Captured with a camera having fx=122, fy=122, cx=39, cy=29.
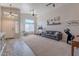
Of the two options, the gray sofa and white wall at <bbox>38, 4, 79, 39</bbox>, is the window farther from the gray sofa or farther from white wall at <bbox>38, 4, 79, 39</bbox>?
the gray sofa

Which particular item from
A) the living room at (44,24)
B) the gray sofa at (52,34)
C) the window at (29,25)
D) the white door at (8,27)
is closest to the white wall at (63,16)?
the living room at (44,24)

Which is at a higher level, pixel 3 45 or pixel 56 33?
pixel 56 33

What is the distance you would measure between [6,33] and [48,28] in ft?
4.25

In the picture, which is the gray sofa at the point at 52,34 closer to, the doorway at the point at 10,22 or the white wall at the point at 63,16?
the white wall at the point at 63,16

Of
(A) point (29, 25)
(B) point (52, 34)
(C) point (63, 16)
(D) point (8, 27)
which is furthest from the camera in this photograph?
(B) point (52, 34)

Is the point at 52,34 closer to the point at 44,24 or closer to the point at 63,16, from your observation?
the point at 44,24

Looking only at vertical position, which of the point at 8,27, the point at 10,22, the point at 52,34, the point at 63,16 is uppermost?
the point at 63,16

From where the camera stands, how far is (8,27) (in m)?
3.05

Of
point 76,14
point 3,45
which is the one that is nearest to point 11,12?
point 3,45

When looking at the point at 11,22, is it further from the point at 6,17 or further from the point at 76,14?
the point at 76,14

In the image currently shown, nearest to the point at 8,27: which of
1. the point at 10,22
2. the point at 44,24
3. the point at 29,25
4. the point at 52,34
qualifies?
the point at 10,22

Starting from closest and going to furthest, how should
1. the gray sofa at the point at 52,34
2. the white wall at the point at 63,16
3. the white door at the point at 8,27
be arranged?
the white door at the point at 8,27
the white wall at the point at 63,16
the gray sofa at the point at 52,34

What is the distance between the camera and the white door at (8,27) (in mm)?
3000

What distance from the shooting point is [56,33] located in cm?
380
